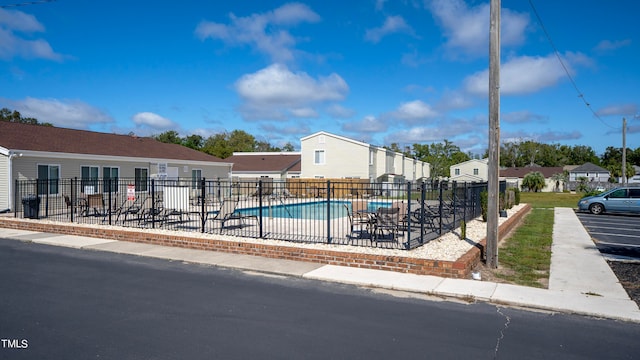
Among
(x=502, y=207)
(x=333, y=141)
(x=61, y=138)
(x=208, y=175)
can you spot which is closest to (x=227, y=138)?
(x=333, y=141)

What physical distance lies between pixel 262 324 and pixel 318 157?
131 feet

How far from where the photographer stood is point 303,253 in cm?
991

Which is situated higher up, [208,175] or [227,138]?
[227,138]

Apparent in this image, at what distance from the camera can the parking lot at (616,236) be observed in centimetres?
1162

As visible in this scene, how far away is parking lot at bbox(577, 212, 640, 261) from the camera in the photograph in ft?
38.1

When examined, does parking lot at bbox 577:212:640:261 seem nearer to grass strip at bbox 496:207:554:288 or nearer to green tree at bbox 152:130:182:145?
grass strip at bbox 496:207:554:288

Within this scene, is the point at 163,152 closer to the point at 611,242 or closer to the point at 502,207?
the point at 502,207

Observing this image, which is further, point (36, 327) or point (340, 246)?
point (340, 246)

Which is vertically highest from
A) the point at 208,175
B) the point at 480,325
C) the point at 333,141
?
the point at 333,141

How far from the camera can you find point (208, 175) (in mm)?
32625

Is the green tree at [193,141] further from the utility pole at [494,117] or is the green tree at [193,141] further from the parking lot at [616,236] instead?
the utility pole at [494,117]

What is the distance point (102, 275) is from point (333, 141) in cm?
3703

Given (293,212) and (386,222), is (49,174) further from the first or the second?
(386,222)

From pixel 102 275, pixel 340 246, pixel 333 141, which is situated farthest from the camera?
pixel 333 141
